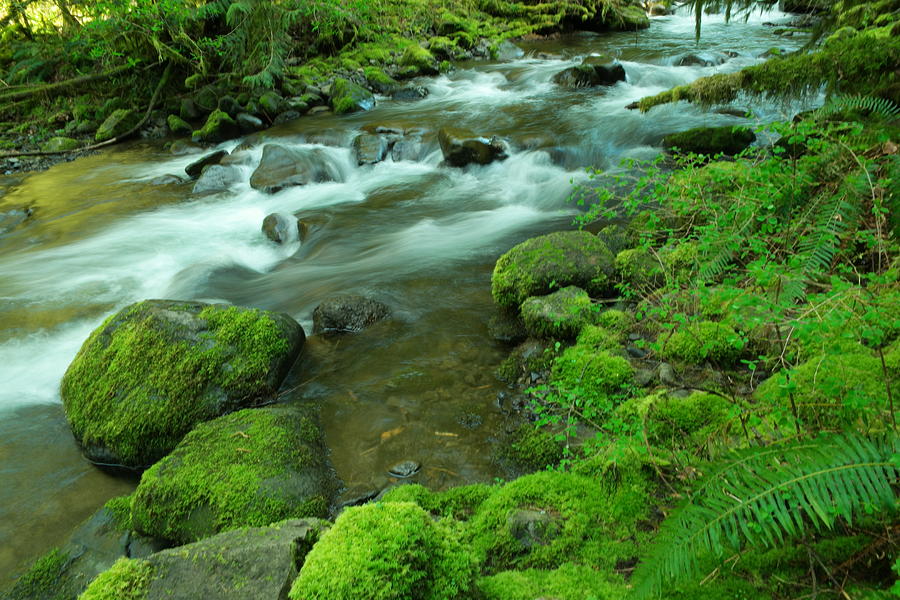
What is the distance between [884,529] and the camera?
184cm

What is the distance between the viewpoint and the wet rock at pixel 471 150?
10.4 m

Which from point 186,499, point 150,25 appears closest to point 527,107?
point 150,25

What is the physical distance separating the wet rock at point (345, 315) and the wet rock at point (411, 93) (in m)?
11.8

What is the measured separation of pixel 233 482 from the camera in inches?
140

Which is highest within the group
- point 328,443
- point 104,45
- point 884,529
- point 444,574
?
point 104,45

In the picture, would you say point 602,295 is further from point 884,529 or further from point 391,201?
point 391,201

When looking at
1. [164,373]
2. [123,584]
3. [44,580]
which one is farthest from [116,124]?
[123,584]

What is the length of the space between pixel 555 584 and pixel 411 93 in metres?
16.0

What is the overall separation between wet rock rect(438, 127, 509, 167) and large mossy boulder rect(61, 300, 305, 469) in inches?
248

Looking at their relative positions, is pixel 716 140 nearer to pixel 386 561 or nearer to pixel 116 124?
pixel 386 561

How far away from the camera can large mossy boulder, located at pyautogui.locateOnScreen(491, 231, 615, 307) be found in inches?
207

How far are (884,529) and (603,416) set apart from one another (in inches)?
68.2

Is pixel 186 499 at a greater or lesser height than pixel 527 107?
lesser

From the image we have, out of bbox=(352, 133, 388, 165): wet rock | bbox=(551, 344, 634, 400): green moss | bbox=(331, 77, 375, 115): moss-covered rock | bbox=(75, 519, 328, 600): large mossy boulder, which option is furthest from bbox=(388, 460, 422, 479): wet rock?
bbox=(331, 77, 375, 115): moss-covered rock
